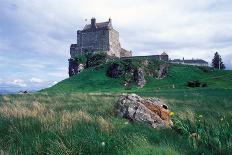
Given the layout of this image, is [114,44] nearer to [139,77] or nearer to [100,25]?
[100,25]

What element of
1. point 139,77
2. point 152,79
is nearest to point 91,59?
point 139,77

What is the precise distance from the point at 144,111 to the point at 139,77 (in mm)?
84863

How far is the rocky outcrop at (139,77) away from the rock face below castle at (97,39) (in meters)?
36.9

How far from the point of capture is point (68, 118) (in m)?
11.0

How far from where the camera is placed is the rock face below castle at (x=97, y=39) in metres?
138

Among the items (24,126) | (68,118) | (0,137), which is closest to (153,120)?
(68,118)

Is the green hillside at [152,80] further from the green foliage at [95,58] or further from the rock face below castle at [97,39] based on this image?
the rock face below castle at [97,39]

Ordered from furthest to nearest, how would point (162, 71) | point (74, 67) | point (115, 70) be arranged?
point (74, 67) < point (162, 71) < point (115, 70)

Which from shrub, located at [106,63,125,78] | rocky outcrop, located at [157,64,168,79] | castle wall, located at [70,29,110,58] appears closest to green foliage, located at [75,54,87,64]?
castle wall, located at [70,29,110,58]

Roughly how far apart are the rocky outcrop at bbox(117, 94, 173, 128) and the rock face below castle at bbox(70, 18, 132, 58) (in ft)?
396

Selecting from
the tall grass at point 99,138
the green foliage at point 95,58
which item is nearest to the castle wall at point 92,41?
the green foliage at point 95,58

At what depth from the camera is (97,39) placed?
140625 mm

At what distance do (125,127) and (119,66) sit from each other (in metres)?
91.5

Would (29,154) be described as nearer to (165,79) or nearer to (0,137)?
(0,137)
